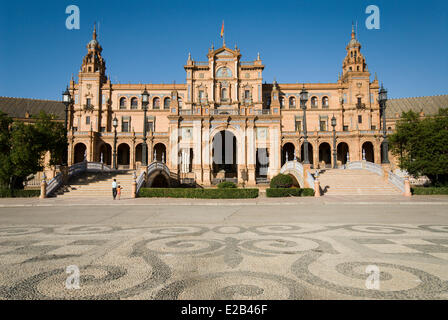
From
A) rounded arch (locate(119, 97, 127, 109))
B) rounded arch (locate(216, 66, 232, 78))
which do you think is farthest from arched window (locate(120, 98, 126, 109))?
rounded arch (locate(216, 66, 232, 78))

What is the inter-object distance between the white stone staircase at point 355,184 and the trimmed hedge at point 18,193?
22.8 m

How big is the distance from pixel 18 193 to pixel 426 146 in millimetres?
34076

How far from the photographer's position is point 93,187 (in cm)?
2281

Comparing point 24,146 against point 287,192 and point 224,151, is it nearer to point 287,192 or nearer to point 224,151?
point 287,192

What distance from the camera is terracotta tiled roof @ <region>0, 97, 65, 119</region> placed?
6091 cm

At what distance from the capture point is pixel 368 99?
55.9 m

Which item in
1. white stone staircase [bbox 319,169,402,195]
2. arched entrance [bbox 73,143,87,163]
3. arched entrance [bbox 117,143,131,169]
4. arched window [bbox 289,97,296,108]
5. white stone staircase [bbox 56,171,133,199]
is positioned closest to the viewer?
white stone staircase [bbox 56,171,133,199]

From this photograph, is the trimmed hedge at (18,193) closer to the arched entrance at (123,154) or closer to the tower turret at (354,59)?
the arched entrance at (123,154)

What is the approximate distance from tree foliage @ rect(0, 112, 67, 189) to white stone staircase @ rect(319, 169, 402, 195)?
2323 centimetres

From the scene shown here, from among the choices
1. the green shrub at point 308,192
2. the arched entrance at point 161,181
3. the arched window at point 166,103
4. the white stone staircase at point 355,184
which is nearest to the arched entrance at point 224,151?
the arched entrance at point 161,181

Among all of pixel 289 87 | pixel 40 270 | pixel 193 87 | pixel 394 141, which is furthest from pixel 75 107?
pixel 40 270

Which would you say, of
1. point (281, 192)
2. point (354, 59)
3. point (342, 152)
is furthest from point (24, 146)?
point (354, 59)

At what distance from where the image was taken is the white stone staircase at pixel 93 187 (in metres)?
21.2

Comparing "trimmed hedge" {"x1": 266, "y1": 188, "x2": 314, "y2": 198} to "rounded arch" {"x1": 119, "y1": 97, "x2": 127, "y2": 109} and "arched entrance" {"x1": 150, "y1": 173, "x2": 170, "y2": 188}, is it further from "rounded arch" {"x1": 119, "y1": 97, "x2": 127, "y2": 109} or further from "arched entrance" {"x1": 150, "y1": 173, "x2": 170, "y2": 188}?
"rounded arch" {"x1": 119, "y1": 97, "x2": 127, "y2": 109}
